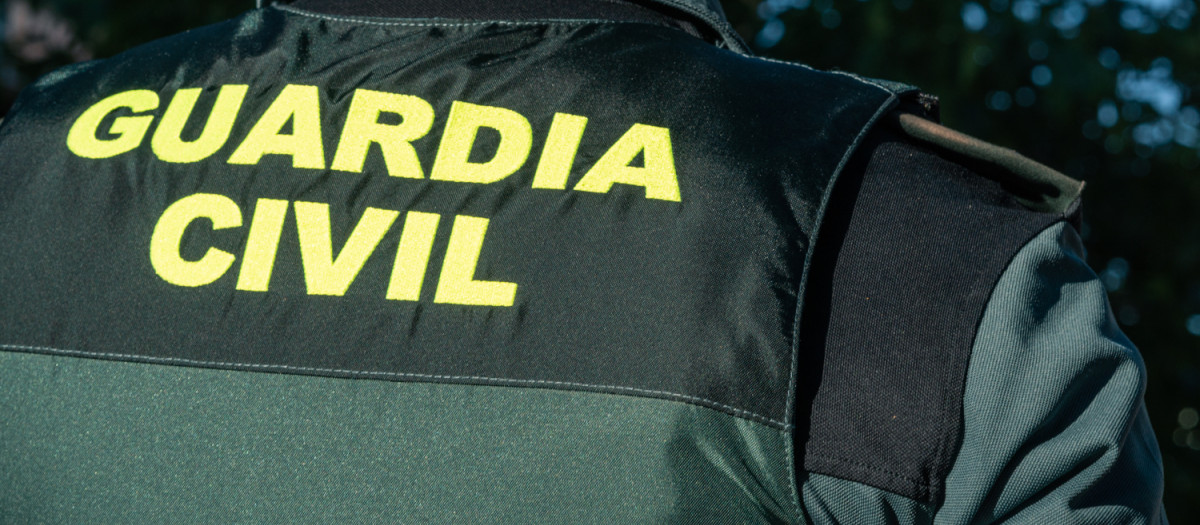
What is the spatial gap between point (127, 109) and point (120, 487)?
1.42 ft

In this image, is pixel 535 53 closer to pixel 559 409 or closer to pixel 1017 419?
pixel 559 409

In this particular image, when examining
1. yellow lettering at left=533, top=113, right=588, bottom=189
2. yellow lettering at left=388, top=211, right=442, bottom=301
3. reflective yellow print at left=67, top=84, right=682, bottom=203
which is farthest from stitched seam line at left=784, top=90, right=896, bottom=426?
yellow lettering at left=388, top=211, right=442, bottom=301

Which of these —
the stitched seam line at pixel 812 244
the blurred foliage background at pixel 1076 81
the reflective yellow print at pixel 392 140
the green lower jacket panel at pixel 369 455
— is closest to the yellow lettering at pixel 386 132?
the reflective yellow print at pixel 392 140

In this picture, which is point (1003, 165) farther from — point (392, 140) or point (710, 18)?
point (392, 140)

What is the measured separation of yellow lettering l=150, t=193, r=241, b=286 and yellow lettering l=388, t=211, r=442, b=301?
0.18 metres

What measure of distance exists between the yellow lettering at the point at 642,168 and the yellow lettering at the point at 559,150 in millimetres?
24

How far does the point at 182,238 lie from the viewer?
3.16 feet

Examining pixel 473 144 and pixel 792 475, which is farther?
pixel 473 144

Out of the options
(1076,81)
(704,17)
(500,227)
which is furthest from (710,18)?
(1076,81)

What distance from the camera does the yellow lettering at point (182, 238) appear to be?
95 cm

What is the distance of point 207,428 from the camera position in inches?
35.8

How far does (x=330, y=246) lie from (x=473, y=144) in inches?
6.9

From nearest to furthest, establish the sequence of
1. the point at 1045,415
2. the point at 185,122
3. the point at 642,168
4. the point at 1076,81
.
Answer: the point at 1045,415
the point at 642,168
the point at 185,122
the point at 1076,81

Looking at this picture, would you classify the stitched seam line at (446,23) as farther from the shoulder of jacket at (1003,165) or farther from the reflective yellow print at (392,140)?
the shoulder of jacket at (1003,165)
